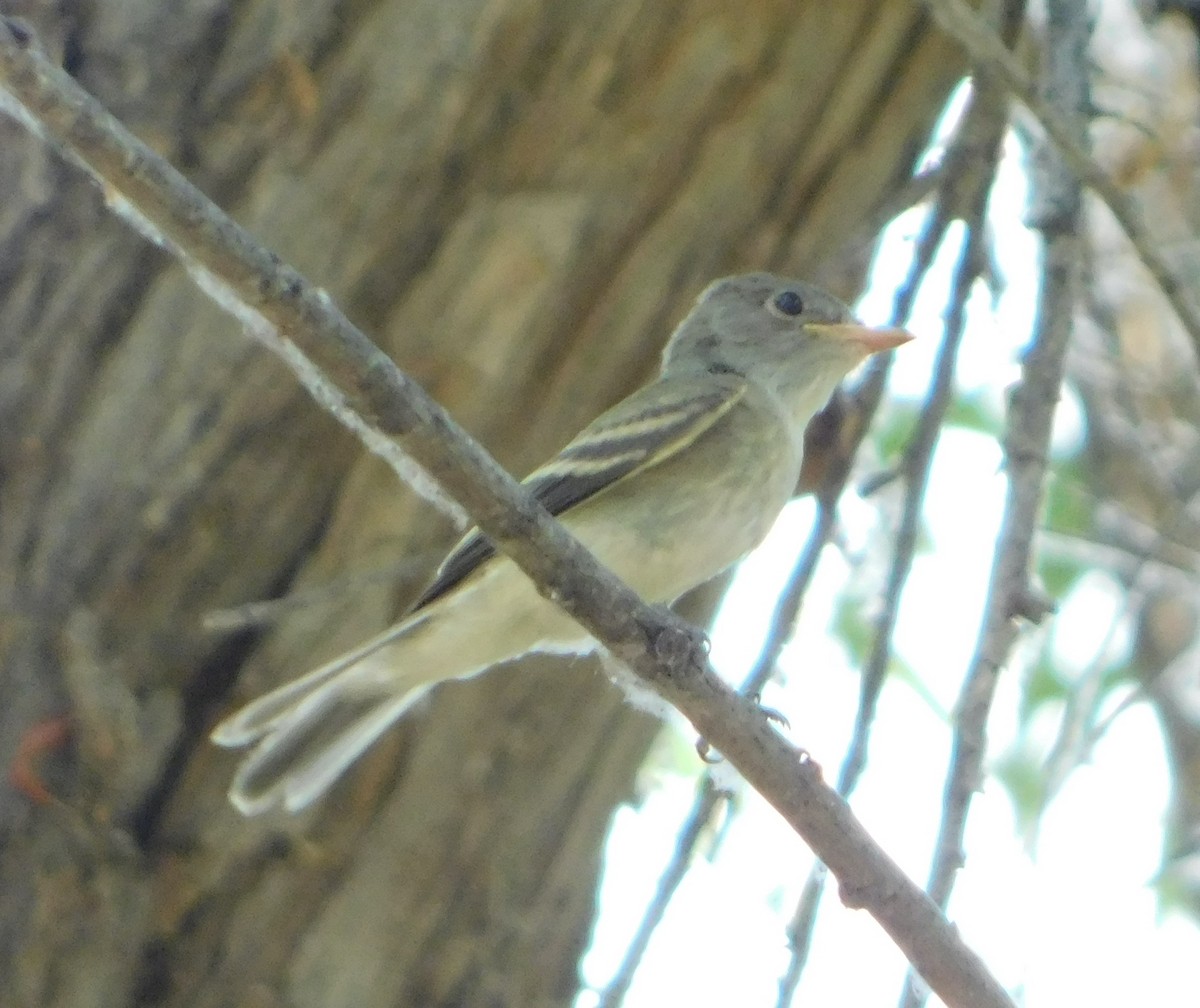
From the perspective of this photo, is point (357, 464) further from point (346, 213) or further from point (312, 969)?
point (312, 969)

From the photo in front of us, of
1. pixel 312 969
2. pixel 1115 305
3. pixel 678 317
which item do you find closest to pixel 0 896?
pixel 312 969

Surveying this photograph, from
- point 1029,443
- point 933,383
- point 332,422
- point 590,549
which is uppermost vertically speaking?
point 332,422

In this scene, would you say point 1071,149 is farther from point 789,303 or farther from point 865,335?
point 789,303

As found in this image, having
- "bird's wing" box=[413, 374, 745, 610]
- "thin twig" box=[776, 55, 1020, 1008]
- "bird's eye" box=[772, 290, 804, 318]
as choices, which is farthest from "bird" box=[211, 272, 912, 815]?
"thin twig" box=[776, 55, 1020, 1008]

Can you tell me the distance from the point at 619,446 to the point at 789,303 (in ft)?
2.80

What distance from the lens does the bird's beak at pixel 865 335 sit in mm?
3663

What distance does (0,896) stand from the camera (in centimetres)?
290

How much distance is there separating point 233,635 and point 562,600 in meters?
1.32

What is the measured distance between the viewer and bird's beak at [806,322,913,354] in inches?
144

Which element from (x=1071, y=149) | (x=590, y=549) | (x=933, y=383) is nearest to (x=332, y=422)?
(x=590, y=549)

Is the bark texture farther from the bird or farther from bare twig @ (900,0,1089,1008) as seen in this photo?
bare twig @ (900,0,1089,1008)

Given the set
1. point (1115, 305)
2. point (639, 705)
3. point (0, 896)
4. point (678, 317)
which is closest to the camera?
point (0, 896)

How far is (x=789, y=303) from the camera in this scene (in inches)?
159

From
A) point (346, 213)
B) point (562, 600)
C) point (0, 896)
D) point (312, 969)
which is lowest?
point (562, 600)
